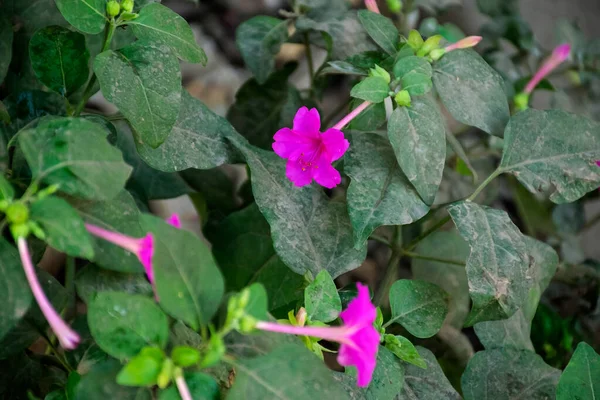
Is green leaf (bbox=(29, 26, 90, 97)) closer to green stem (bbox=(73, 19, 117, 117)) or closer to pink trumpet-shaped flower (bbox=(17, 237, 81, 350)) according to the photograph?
green stem (bbox=(73, 19, 117, 117))

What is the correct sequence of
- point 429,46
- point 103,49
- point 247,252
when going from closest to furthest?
1. point 103,49
2. point 429,46
3. point 247,252

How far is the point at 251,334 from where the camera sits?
646mm

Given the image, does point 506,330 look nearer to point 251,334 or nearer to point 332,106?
point 251,334

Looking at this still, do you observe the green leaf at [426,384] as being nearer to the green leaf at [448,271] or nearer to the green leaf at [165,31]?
the green leaf at [448,271]

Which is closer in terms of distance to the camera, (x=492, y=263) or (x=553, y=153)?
(x=492, y=263)

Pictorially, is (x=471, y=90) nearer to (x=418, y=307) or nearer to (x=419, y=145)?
(x=419, y=145)

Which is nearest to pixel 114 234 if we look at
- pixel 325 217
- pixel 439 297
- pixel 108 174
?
pixel 108 174

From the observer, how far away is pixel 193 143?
85 centimetres

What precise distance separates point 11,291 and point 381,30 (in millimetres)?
618

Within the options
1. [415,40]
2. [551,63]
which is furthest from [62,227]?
[551,63]

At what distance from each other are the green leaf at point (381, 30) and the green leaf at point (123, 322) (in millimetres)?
539

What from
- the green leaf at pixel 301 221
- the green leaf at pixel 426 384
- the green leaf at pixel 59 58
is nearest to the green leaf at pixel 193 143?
the green leaf at pixel 301 221

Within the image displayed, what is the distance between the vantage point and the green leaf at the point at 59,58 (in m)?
0.79

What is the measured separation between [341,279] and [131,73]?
81cm
